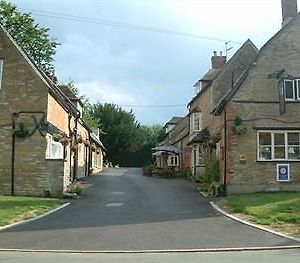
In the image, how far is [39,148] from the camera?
28094 millimetres

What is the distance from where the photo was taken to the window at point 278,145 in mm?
29328

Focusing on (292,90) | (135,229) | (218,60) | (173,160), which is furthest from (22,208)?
(173,160)

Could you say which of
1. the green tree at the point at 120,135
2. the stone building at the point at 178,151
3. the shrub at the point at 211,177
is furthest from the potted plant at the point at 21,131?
the green tree at the point at 120,135

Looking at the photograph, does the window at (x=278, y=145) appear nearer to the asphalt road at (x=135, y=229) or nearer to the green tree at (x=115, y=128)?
the asphalt road at (x=135, y=229)

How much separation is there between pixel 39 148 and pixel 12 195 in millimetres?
2764

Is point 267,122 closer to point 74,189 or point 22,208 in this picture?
point 74,189

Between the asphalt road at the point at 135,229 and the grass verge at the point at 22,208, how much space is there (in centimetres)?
76

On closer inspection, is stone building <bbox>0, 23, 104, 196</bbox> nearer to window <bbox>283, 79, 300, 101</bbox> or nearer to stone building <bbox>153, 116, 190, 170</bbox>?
window <bbox>283, 79, 300, 101</bbox>

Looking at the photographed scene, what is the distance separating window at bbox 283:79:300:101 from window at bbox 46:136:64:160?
42.8 ft

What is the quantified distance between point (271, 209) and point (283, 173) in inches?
338

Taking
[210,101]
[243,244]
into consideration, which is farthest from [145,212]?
[210,101]

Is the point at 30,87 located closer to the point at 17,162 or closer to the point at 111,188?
the point at 17,162

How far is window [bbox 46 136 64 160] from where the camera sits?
28.6m

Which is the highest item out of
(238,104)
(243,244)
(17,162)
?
(238,104)
